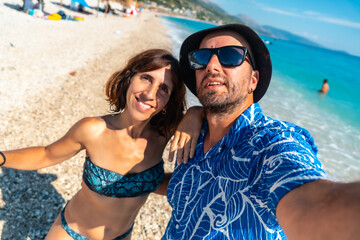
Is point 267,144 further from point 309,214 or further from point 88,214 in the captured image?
point 88,214

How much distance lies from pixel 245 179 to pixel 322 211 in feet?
1.58

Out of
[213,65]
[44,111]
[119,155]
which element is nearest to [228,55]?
[213,65]

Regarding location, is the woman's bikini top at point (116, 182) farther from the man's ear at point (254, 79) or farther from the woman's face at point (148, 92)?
the man's ear at point (254, 79)

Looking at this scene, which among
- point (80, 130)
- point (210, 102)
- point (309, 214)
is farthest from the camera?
point (80, 130)

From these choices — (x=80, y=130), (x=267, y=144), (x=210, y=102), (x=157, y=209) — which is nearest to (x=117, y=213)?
(x=80, y=130)

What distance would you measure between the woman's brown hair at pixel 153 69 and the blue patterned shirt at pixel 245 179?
774 mm

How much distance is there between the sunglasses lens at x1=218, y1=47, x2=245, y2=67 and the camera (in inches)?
74.5

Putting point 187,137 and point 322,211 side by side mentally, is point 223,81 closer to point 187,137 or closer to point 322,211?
point 187,137

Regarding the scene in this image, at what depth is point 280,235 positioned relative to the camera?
1.25m

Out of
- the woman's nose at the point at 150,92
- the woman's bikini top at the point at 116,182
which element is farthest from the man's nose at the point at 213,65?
the woman's bikini top at the point at 116,182

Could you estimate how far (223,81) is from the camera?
187cm

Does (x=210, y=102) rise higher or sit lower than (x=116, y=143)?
higher

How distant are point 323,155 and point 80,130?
820cm

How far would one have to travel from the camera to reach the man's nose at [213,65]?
6.21 ft
